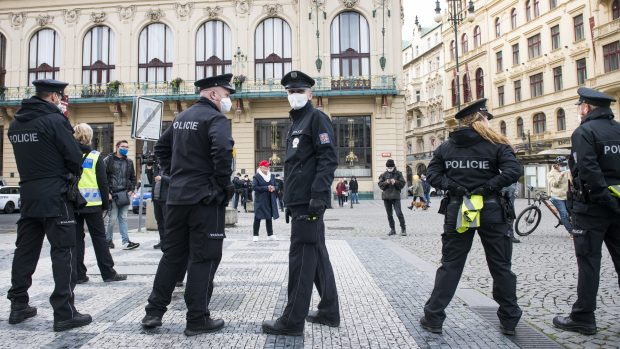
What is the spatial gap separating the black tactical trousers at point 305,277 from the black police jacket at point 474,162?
3.96 feet

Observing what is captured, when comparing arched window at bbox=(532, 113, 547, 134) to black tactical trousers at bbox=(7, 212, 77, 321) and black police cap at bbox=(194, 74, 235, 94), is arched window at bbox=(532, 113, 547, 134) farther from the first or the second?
black tactical trousers at bbox=(7, 212, 77, 321)

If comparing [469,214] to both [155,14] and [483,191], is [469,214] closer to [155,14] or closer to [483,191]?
[483,191]

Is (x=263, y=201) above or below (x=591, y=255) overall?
above

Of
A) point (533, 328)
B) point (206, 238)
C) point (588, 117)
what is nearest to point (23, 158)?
point (206, 238)

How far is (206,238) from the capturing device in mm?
3842

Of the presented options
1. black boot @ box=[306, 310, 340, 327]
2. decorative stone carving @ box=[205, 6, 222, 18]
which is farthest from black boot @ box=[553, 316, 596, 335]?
decorative stone carving @ box=[205, 6, 222, 18]

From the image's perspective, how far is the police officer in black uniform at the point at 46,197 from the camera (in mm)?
4031

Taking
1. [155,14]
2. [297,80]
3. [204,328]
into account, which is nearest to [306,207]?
[297,80]

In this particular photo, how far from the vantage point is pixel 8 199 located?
912 inches

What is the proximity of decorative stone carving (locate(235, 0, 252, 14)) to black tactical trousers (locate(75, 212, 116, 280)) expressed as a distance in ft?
95.8

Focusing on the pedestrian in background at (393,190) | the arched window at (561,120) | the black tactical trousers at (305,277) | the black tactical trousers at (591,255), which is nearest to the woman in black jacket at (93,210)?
the black tactical trousers at (305,277)

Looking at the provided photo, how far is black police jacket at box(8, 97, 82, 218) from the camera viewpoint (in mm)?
4074

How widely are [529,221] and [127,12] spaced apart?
3164cm

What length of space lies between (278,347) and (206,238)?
105cm
